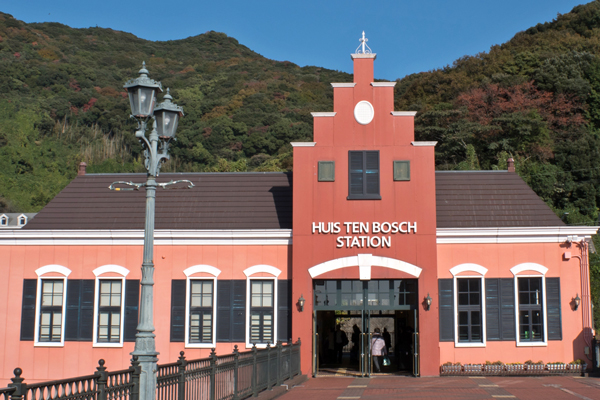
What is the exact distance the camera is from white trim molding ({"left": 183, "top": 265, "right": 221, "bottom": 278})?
1972 cm

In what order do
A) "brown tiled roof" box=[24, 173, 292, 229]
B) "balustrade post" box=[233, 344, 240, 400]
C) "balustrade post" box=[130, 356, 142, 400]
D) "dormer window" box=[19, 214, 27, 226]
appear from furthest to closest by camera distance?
"dormer window" box=[19, 214, 27, 226], "brown tiled roof" box=[24, 173, 292, 229], "balustrade post" box=[233, 344, 240, 400], "balustrade post" box=[130, 356, 142, 400]

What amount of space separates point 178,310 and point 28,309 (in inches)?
191

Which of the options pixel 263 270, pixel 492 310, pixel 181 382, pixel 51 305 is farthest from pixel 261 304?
pixel 181 382

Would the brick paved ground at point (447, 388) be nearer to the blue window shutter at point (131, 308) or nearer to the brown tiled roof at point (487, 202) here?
the brown tiled roof at point (487, 202)

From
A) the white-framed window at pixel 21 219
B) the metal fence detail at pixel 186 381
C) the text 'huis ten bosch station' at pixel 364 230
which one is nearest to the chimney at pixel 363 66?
the text 'huis ten bosch station' at pixel 364 230

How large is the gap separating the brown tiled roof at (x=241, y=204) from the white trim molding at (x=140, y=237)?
615mm

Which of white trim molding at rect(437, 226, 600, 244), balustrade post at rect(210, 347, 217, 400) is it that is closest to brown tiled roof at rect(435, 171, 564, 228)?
white trim molding at rect(437, 226, 600, 244)

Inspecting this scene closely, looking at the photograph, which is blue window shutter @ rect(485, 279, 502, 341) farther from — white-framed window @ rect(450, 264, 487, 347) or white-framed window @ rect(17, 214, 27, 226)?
white-framed window @ rect(17, 214, 27, 226)

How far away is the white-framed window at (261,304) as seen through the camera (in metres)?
19.4

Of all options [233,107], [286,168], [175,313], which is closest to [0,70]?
[233,107]

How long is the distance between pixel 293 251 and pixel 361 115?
15.7 feet

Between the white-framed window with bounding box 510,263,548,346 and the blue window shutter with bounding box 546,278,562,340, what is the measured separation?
0.13 m

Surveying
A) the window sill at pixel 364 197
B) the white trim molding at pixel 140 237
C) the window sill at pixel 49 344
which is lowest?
the window sill at pixel 49 344

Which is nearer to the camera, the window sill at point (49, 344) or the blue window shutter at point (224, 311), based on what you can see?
the blue window shutter at point (224, 311)
